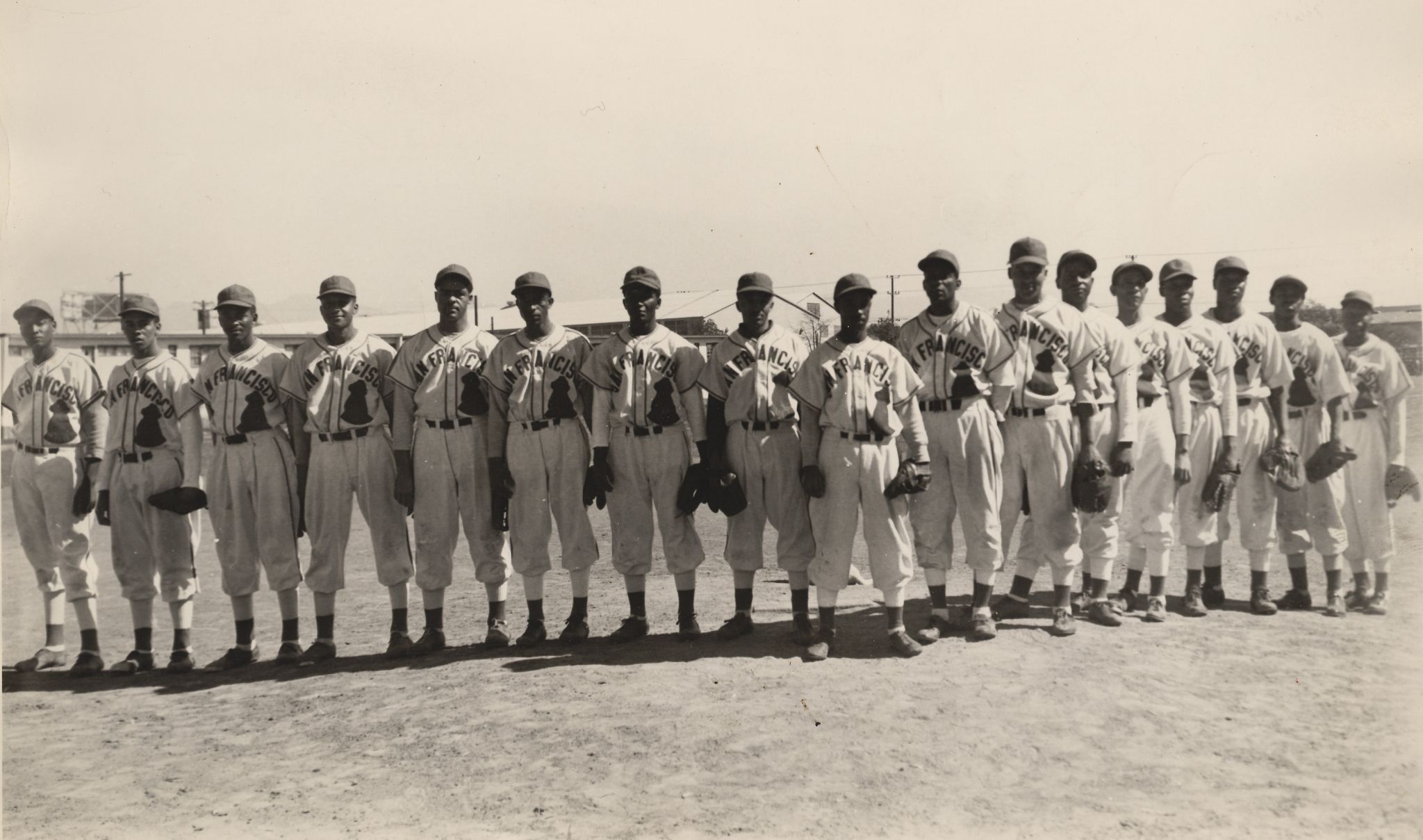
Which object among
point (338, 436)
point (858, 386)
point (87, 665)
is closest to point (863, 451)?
point (858, 386)

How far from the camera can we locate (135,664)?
5844mm

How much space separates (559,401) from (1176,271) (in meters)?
4.14

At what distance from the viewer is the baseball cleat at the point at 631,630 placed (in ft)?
18.9

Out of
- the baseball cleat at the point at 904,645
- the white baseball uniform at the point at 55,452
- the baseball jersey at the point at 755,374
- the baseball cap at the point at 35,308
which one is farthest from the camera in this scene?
the white baseball uniform at the point at 55,452

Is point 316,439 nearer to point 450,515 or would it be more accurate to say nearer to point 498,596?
point 450,515

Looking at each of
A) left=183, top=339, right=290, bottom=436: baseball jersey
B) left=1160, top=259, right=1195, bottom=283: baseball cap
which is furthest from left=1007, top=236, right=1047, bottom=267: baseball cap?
left=183, top=339, right=290, bottom=436: baseball jersey

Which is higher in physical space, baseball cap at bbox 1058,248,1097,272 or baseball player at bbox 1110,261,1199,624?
baseball cap at bbox 1058,248,1097,272

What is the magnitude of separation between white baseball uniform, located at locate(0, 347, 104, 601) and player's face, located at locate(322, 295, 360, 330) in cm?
163

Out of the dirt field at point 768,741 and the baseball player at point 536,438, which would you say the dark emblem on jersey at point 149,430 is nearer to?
the dirt field at point 768,741

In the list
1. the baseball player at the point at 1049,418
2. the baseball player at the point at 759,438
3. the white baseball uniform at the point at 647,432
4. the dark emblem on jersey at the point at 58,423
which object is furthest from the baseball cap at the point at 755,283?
the dark emblem on jersey at the point at 58,423

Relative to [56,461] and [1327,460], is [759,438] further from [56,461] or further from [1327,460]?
[56,461]

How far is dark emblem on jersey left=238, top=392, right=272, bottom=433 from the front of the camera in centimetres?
564

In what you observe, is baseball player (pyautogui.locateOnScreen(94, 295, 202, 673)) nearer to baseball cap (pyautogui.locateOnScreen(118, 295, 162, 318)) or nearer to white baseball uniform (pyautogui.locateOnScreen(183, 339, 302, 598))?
baseball cap (pyautogui.locateOnScreen(118, 295, 162, 318))

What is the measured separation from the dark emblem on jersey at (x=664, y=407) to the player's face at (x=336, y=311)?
203 cm
